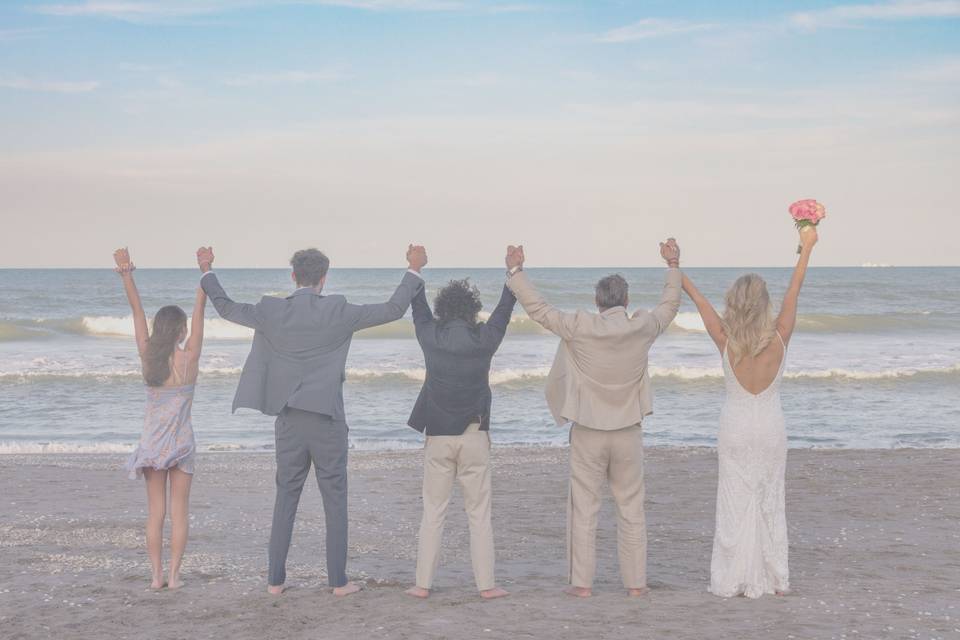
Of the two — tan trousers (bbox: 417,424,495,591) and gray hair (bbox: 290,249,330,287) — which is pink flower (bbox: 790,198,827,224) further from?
gray hair (bbox: 290,249,330,287)

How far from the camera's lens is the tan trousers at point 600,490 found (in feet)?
17.3

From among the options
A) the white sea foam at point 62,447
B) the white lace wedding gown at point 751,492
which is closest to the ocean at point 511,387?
the white sea foam at point 62,447

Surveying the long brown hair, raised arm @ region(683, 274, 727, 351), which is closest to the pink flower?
raised arm @ region(683, 274, 727, 351)

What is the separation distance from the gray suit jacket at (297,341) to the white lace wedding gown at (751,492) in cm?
182

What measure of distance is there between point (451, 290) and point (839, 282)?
60783 mm

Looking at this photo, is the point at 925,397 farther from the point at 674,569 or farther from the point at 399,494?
the point at 674,569

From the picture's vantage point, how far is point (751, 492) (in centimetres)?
536

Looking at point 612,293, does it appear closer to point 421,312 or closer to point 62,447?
point 421,312

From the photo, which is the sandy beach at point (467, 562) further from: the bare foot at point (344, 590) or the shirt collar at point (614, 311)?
the shirt collar at point (614, 311)

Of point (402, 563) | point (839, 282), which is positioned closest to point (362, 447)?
point (402, 563)

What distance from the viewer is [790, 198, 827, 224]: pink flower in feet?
18.3

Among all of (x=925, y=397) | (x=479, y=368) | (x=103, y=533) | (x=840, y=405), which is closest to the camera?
(x=479, y=368)

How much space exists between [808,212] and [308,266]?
2654mm

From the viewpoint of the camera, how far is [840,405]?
16062 mm
